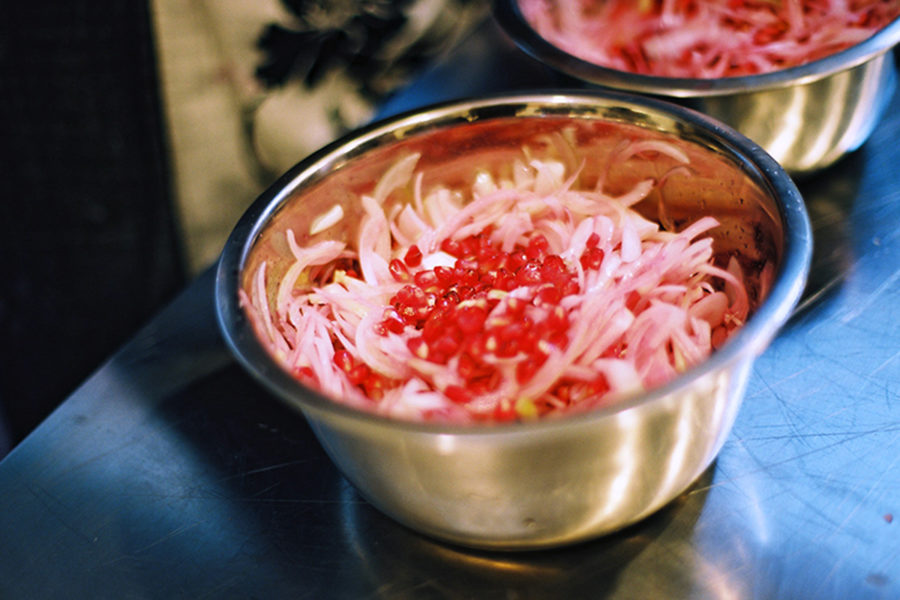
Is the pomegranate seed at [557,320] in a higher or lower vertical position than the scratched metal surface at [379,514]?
higher

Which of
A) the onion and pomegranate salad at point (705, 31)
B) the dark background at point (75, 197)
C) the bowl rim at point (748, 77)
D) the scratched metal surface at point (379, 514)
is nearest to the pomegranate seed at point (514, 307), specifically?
the scratched metal surface at point (379, 514)

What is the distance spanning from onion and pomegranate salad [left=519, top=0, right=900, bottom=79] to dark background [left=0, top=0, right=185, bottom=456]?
1012mm

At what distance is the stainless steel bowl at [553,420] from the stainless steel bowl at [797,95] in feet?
0.52

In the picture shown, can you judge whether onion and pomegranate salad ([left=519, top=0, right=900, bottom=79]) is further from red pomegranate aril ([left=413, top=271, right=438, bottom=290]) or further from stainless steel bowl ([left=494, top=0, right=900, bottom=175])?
red pomegranate aril ([left=413, top=271, right=438, bottom=290])

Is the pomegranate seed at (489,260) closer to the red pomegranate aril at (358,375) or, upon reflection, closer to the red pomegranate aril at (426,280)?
the red pomegranate aril at (426,280)

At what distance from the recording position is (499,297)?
92 centimetres

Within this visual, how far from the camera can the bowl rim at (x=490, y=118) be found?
0.69 meters

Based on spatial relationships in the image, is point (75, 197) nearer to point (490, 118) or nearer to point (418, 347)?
point (490, 118)

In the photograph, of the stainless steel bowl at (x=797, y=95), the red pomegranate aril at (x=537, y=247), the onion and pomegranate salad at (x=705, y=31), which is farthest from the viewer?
the onion and pomegranate salad at (x=705, y=31)

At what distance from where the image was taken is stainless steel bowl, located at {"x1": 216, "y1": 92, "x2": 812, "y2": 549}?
2.31ft

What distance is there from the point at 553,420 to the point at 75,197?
185cm

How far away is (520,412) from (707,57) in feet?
2.63

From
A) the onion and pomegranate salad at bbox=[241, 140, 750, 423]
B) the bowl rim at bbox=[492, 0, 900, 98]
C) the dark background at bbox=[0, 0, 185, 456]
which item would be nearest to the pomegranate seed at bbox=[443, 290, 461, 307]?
the onion and pomegranate salad at bbox=[241, 140, 750, 423]

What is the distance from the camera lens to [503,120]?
3.63 ft
